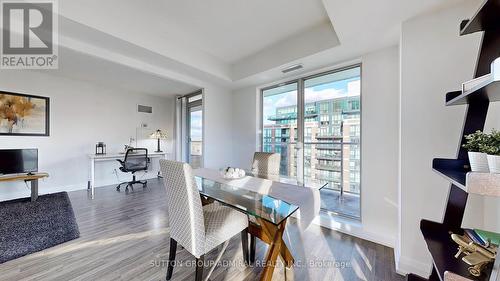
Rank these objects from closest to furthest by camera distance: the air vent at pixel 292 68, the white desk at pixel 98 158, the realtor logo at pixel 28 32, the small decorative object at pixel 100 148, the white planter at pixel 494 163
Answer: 1. the white planter at pixel 494 163
2. the realtor logo at pixel 28 32
3. the air vent at pixel 292 68
4. the white desk at pixel 98 158
5. the small decorative object at pixel 100 148

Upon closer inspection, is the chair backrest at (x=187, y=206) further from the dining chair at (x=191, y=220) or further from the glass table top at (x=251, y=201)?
the glass table top at (x=251, y=201)

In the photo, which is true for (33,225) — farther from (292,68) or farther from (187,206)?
(292,68)

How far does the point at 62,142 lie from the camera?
4.03 metres

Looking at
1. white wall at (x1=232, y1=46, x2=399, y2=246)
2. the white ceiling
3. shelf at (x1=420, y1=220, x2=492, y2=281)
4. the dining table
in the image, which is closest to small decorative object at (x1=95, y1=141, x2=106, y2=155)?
the white ceiling

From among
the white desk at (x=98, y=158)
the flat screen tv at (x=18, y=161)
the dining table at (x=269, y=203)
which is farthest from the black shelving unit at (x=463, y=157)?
the flat screen tv at (x=18, y=161)

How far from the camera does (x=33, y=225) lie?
2.46 metres

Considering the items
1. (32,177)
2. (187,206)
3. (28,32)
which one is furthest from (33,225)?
(187,206)

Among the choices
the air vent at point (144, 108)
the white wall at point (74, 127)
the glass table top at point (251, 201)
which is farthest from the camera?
the air vent at point (144, 108)

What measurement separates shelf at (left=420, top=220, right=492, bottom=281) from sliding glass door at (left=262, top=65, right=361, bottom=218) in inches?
65.1

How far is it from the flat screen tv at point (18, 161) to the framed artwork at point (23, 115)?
439mm

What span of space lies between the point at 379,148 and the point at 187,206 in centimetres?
231

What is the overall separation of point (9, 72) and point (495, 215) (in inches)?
269

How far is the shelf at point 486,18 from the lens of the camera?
77 centimetres

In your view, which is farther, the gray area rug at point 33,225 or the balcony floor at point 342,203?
the balcony floor at point 342,203
